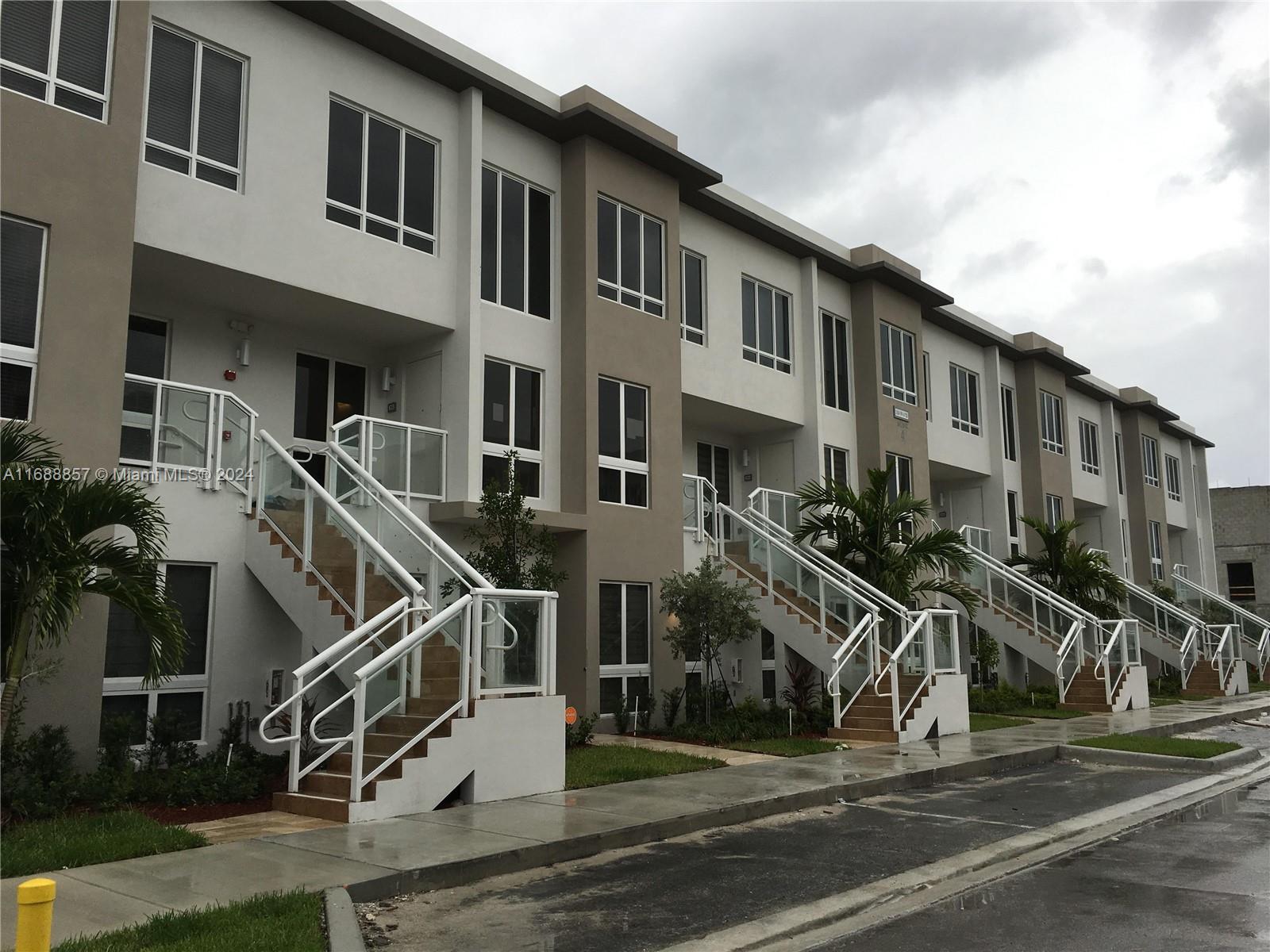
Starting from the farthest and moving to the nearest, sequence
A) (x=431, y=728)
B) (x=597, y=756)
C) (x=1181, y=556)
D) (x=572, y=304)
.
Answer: (x=1181, y=556) < (x=572, y=304) < (x=597, y=756) < (x=431, y=728)

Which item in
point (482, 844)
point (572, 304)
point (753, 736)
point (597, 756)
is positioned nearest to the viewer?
point (482, 844)

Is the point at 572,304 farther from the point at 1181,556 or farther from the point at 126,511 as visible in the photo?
the point at 1181,556

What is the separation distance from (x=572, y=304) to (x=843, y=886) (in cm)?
1203

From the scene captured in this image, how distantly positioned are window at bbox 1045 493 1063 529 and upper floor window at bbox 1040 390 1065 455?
63.2 inches

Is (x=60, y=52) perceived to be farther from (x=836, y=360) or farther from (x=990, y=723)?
(x=990, y=723)

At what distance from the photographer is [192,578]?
1274 centimetres

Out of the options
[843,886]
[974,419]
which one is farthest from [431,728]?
[974,419]

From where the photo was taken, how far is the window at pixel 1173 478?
44312 millimetres

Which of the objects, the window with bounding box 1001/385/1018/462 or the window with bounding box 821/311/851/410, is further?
the window with bounding box 1001/385/1018/462

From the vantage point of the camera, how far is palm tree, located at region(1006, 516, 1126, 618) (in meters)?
26.3

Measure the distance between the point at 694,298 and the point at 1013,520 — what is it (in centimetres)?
1617

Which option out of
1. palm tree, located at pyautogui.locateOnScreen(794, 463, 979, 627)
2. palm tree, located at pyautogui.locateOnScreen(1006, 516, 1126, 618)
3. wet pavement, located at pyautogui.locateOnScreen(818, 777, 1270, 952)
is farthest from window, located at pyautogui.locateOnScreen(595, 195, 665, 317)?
palm tree, located at pyautogui.locateOnScreen(1006, 516, 1126, 618)

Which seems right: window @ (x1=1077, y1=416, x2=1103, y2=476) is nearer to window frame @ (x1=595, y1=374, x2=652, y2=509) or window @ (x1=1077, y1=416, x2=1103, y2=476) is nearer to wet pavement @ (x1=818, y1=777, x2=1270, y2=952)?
window frame @ (x1=595, y1=374, x2=652, y2=509)

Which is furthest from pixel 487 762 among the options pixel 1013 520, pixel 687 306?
pixel 1013 520
